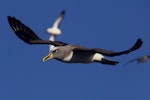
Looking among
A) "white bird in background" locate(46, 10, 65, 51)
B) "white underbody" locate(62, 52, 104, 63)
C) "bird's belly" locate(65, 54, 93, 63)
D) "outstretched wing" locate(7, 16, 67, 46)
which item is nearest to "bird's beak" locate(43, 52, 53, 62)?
"white underbody" locate(62, 52, 104, 63)

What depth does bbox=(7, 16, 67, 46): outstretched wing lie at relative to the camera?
2797 centimetres

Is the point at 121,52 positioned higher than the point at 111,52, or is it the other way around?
the point at 111,52

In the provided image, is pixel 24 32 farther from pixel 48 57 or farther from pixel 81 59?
pixel 81 59

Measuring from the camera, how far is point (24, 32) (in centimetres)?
2877

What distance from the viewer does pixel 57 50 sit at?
24.6m

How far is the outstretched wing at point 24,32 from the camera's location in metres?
28.0

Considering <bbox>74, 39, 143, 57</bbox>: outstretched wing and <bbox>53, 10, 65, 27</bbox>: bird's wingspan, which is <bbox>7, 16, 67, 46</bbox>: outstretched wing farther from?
<bbox>74, 39, 143, 57</bbox>: outstretched wing

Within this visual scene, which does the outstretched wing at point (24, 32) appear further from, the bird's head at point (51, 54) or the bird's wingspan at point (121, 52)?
the bird's wingspan at point (121, 52)

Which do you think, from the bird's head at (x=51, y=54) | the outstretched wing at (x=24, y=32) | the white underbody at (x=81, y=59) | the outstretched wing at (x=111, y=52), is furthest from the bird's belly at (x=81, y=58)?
the outstretched wing at (x=24, y=32)

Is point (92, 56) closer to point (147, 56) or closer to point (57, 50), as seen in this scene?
point (57, 50)

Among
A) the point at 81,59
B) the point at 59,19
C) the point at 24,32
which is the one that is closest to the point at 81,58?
the point at 81,59

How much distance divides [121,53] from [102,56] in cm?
263

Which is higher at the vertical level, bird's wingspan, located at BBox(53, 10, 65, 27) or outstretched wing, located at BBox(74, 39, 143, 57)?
bird's wingspan, located at BBox(53, 10, 65, 27)

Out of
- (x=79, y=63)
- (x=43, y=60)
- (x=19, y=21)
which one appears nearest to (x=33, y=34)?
(x=19, y=21)
